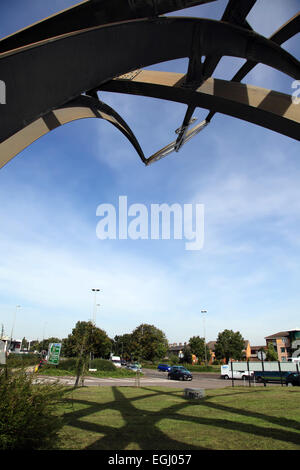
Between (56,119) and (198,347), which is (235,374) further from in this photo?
(198,347)

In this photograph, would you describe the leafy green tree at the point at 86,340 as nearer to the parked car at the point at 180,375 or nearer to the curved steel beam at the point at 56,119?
the parked car at the point at 180,375

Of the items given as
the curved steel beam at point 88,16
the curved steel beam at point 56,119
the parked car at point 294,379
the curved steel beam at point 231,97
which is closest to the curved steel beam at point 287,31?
the curved steel beam at point 231,97

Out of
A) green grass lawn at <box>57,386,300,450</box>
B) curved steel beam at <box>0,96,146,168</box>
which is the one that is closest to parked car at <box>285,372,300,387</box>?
green grass lawn at <box>57,386,300,450</box>

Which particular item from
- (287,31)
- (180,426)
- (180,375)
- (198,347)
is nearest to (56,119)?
(287,31)

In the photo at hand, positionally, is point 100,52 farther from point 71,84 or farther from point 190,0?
point 190,0

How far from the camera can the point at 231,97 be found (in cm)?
595

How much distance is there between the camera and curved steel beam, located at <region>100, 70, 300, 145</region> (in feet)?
18.9

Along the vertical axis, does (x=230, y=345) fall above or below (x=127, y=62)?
below

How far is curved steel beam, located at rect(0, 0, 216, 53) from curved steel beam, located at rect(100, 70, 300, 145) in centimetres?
173

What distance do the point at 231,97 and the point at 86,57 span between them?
3.39 meters
